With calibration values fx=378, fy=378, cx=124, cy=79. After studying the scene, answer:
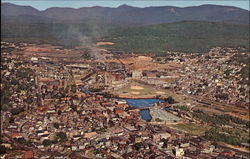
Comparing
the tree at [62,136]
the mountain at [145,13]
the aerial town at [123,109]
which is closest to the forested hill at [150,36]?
the aerial town at [123,109]

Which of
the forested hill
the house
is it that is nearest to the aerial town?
the house

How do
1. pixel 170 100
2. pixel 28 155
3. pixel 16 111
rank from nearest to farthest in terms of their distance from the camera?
pixel 28 155
pixel 16 111
pixel 170 100

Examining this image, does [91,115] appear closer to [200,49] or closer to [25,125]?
[25,125]

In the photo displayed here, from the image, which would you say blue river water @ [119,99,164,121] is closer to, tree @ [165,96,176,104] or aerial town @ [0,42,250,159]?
aerial town @ [0,42,250,159]

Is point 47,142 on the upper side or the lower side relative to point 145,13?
lower

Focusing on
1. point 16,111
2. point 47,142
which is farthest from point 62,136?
point 16,111

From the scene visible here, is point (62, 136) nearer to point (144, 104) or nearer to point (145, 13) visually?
point (144, 104)
